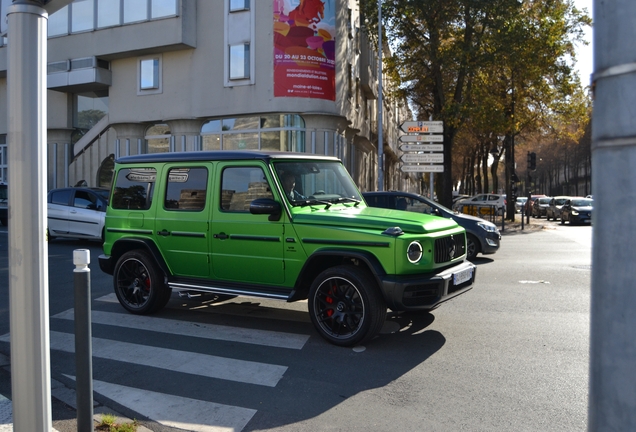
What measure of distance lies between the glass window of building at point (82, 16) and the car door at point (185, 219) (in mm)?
24711

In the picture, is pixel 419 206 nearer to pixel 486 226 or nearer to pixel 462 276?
pixel 486 226

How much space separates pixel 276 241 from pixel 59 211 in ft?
42.3

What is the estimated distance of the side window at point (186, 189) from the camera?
24.8ft

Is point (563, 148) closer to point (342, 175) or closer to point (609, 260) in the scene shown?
point (342, 175)

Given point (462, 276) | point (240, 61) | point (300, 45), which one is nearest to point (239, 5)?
point (240, 61)

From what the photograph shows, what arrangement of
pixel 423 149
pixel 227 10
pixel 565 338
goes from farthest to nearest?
pixel 227 10 → pixel 423 149 → pixel 565 338

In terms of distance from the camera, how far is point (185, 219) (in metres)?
7.59

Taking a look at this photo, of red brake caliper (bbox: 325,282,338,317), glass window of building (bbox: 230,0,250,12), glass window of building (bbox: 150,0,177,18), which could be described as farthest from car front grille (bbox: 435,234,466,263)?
glass window of building (bbox: 150,0,177,18)

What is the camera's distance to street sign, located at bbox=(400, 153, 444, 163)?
22.2 m

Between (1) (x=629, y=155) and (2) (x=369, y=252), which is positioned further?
(2) (x=369, y=252)

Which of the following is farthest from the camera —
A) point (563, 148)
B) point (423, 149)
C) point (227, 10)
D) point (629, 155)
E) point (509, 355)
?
point (563, 148)

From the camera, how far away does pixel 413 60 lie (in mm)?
28469

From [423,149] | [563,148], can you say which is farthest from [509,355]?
[563,148]

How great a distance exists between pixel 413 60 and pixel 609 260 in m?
27.9
